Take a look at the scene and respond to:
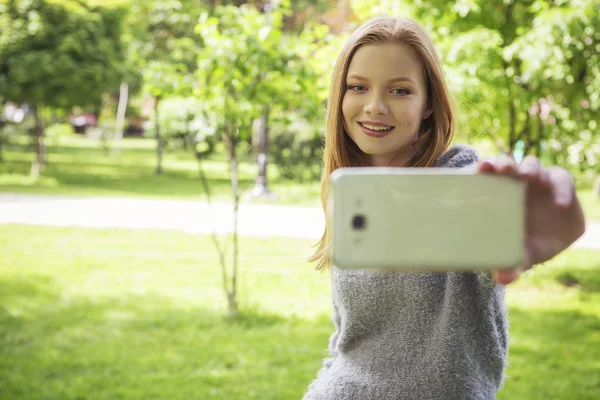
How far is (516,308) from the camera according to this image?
6.48m

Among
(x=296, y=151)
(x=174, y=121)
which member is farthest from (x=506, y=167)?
(x=174, y=121)

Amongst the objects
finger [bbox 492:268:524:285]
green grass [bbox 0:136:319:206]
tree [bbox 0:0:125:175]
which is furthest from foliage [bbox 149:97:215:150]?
finger [bbox 492:268:524:285]

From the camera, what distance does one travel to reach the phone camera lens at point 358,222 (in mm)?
724

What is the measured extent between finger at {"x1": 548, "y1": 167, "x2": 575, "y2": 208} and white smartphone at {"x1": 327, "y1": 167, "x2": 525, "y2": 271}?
0.24 ft

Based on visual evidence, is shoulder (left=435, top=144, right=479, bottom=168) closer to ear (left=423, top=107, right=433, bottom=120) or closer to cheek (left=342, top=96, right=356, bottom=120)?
ear (left=423, top=107, right=433, bottom=120)

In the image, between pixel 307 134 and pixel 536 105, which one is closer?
pixel 536 105

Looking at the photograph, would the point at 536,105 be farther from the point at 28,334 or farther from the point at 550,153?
the point at 28,334

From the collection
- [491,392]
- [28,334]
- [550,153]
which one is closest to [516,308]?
[550,153]

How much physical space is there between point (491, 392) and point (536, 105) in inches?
226

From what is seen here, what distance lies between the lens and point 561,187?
0.78 metres

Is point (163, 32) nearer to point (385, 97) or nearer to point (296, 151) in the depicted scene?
point (296, 151)

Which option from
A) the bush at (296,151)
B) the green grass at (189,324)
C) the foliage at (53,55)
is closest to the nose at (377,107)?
the green grass at (189,324)

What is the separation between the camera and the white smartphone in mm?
707

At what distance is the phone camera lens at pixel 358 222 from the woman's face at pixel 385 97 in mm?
688
